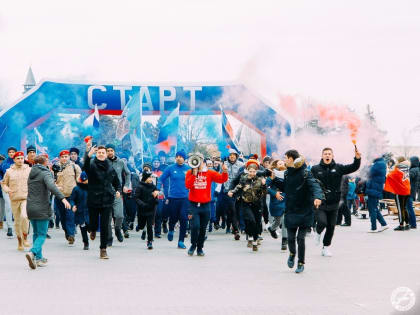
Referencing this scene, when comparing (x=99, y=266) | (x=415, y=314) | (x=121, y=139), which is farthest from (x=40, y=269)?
(x=121, y=139)

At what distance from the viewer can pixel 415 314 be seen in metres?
4.01

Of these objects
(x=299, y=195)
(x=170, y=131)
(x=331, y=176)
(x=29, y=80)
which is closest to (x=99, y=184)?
(x=299, y=195)

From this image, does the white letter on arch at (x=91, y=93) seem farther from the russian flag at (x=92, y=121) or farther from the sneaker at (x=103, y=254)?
the sneaker at (x=103, y=254)

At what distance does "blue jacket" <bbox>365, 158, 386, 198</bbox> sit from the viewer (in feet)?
51.0

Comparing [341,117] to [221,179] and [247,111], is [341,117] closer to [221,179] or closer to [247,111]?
[247,111]

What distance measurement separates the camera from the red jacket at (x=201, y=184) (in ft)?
37.7

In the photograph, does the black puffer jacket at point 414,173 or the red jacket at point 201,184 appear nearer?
the red jacket at point 201,184

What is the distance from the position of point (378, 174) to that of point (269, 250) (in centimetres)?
497

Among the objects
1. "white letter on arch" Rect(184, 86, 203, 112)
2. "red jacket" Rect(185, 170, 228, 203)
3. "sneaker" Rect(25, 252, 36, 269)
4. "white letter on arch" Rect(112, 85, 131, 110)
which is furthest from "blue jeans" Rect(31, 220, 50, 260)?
"white letter on arch" Rect(184, 86, 203, 112)

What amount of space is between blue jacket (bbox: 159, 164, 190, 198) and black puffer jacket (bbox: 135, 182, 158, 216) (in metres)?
0.35

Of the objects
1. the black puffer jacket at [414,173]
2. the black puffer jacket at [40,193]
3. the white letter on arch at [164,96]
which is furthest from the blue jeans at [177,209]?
the white letter on arch at [164,96]

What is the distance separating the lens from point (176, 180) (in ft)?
42.1

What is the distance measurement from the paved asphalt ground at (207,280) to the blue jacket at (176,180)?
1.02m

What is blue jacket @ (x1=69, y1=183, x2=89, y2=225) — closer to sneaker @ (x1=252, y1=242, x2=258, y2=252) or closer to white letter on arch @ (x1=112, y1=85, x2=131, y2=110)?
sneaker @ (x1=252, y1=242, x2=258, y2=252)
